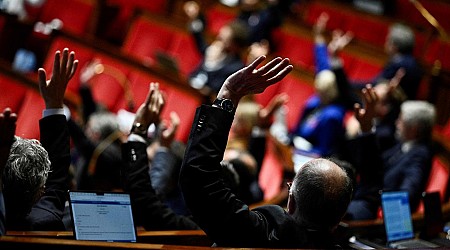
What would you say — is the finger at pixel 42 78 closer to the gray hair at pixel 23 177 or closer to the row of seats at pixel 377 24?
the gray hair at pixel 23 177

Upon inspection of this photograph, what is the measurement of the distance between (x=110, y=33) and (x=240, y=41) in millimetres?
570

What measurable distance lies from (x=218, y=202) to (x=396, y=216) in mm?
Answer: 421

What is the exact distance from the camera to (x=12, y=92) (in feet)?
5.03

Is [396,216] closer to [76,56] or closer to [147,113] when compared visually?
[147,113]

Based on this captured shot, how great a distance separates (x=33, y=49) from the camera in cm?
181

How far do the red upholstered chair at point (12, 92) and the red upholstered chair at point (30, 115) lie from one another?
0.04 ft

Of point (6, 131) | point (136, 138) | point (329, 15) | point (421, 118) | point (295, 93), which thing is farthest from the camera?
point (329, 15)

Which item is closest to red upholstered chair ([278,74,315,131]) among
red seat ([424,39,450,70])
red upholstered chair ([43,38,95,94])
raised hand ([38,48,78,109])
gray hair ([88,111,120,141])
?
red seat ([424,39,450,70])

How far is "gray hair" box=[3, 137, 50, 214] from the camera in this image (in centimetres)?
67

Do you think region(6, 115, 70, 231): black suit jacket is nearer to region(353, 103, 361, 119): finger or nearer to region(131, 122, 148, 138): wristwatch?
region(131, 122, 148, 138): wristwatch

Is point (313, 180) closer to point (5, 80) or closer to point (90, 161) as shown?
point (90, 161)

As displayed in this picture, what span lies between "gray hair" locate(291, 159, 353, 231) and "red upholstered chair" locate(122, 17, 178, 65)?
1462 mm

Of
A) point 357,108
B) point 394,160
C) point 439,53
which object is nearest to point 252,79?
point 357,108

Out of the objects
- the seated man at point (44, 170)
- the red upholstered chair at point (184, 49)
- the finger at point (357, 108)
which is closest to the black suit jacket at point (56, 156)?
the seated man at point (44, 170)
